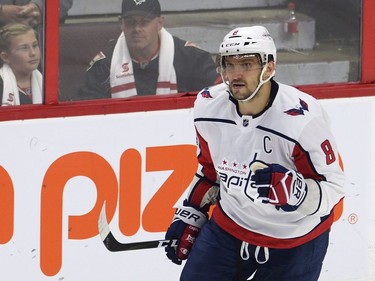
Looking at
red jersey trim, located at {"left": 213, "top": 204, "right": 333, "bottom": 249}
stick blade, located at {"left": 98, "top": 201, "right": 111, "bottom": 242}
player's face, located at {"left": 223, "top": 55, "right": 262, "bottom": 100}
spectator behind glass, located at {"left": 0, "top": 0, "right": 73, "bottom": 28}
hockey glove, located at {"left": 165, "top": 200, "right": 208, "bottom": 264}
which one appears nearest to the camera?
player's face, located at {"left": 223, "top": 55, "right": 262, "bottom": 100}

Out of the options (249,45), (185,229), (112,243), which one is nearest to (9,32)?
(112,243)

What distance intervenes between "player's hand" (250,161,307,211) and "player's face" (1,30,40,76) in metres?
1.39

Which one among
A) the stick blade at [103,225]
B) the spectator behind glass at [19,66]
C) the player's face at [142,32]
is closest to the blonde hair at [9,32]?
the spectator behind glass at [19,66]

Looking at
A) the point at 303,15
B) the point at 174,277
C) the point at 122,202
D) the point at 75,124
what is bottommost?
the point at 174,277

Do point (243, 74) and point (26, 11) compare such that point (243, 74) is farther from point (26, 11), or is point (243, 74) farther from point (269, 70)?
point (26, 11)

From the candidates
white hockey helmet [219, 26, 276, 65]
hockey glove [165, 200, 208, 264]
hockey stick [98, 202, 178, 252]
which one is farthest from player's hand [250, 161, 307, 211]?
hockey stick [98, 202, 178, 252]

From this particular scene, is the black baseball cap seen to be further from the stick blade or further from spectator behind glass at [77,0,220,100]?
the stick blade

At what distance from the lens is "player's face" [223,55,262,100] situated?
4156mm

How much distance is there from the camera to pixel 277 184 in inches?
159

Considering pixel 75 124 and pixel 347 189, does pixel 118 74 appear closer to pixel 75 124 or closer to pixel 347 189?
pixel 75 124

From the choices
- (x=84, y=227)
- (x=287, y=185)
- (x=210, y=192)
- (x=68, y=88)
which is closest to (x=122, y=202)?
(x=84, y=227)

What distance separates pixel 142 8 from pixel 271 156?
1313 mm

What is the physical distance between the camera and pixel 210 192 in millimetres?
4535

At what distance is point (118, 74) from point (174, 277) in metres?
0.90
